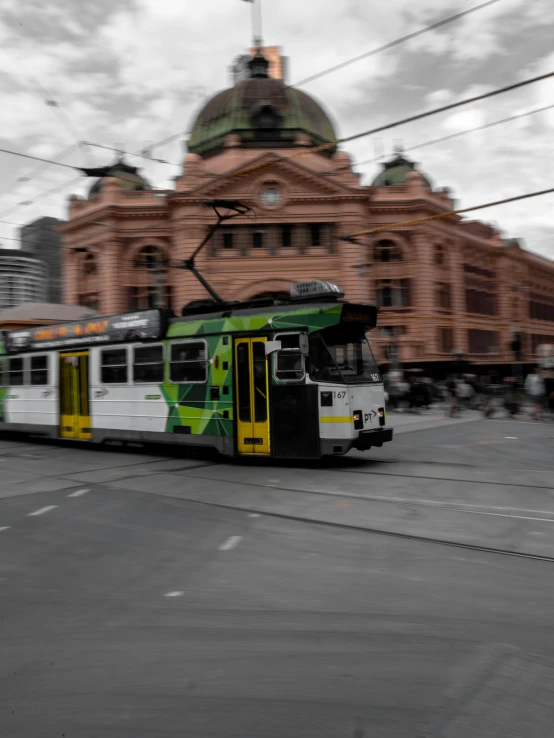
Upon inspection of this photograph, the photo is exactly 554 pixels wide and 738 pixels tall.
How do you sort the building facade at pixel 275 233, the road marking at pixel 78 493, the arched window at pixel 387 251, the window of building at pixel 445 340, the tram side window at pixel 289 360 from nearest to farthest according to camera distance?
the road marking at pixel 78 493 < the tram side window at pixel 289 360 < the building facade at pixel 275 233 < the arched window at pixel 387 251 < the window of building at pixel 445 340

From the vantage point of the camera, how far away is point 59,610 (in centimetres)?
514

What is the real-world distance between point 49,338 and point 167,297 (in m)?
34.2

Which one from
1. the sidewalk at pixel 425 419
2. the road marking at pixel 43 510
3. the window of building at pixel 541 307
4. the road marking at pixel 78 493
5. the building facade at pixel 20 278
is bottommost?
the road marking at pixel 43 510

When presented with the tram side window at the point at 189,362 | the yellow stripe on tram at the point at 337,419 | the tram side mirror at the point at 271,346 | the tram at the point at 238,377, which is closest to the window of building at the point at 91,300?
the tram at the point at 238,377

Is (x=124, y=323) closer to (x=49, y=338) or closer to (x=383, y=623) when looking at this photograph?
(x=49, y=338)

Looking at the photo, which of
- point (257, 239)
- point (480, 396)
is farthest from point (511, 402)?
point (257, 239)

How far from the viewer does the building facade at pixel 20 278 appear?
11800 centimetres

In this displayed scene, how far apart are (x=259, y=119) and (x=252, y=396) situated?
142ft

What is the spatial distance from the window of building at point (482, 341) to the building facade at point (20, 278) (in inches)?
2939

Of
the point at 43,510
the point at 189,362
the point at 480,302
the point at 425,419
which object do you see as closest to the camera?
the point at 43,510

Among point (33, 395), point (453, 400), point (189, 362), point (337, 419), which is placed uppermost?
point (189, 362)

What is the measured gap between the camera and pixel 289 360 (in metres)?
12.3

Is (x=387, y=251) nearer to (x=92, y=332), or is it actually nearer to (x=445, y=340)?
(x=445, y=340)

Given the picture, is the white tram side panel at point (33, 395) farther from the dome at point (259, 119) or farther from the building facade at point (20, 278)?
the building facade at point (20, 278)
